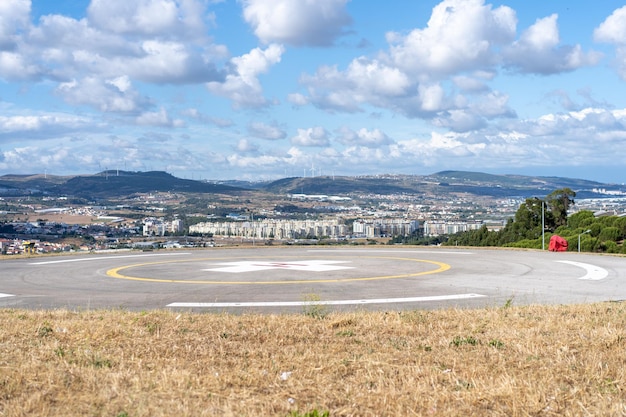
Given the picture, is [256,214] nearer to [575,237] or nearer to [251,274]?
[575,237]

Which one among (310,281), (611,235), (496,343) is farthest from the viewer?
(611,235)

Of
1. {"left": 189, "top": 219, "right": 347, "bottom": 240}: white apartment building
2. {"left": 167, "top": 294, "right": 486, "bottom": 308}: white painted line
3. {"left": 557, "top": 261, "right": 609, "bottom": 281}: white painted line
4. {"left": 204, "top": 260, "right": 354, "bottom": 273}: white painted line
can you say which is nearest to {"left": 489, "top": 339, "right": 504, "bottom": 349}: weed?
{"left": 167, "top": 294, "right": 486, "bottom": 308}: white painted line

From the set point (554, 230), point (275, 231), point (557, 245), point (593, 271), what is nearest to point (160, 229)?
point (275, 231)

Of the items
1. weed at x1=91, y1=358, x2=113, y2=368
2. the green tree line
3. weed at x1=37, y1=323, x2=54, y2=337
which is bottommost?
the green tree line

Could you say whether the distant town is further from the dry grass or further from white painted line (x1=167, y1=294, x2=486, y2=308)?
the dry grass

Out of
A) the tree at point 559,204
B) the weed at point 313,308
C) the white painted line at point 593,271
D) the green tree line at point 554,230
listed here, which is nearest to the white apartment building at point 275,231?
the green tree line at point 554,230

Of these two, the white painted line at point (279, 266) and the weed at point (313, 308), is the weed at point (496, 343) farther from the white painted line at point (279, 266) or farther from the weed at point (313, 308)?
the white painted line at point (279, 266)

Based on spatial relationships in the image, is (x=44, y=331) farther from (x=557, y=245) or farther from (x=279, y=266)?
(x=557, y=245)
